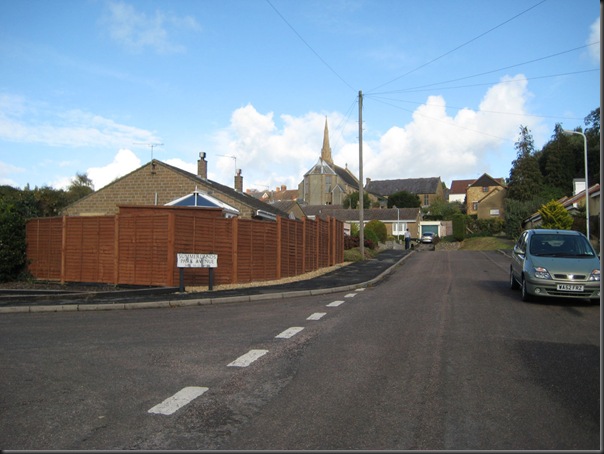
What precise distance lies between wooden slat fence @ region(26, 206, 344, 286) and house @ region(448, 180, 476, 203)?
386 feet

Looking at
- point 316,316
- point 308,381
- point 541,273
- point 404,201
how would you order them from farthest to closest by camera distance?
point 404,201
point 541,273
point 316,316
point 308,381

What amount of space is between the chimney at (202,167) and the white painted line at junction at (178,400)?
28859 mm

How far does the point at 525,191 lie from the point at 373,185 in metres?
68.3

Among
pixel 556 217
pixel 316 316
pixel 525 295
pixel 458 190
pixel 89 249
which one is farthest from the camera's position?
pixel 458 190

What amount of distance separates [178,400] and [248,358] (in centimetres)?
182

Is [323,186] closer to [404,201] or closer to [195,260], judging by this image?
[404,201]

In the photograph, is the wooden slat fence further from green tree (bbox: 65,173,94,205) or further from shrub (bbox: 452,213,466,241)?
shrub (bbox: 452,213,466,241)

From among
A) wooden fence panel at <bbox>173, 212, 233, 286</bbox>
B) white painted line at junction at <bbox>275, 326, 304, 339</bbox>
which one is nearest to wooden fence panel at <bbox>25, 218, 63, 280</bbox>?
wooden fence panel at <bbox>173, 212, 233, 286</bbox>

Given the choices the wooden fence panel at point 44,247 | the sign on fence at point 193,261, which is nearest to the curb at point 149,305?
the sign on fence at point 193,261

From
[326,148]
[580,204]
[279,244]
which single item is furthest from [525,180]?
[326,148]

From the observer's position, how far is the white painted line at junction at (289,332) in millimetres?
8461

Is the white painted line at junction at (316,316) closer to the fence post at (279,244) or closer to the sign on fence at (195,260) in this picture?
the sign on fence at (195,260)

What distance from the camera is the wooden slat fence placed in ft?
50.9

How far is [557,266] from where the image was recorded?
452 inches
